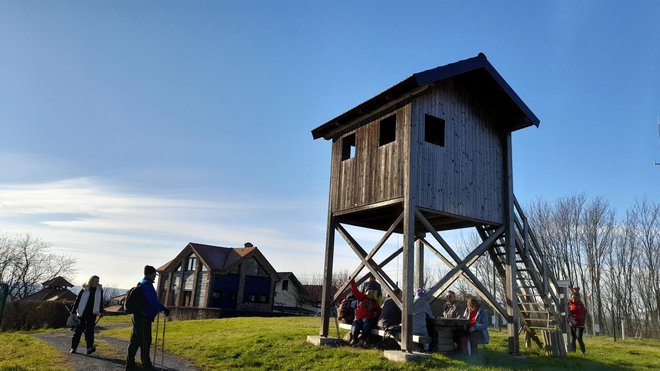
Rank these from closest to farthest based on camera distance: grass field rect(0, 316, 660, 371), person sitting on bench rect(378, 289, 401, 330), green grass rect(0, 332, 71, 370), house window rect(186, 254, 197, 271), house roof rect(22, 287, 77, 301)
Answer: green grass rect(0, 332, 71, 370), grass field rect(0, 316, 660, 371), person sitting on bench rect(378, 289, 401, 330), house window rect(186, 254, 197, 271), house roof rect(22, 287, 77, 301)

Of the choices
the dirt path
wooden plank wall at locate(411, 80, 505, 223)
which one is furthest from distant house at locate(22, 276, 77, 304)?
wooden plank wall at locate(411, 80, 505, 223)

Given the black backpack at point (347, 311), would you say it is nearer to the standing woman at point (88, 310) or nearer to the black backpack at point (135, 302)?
the black backpack at point (135, 302)

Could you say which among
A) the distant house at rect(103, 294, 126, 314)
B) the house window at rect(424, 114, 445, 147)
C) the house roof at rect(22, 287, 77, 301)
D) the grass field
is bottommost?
the distant house at rect(103, 294, 126, 314)

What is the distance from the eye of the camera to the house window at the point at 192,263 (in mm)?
41750

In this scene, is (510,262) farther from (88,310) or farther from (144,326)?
(88,310)

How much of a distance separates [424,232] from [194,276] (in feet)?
100

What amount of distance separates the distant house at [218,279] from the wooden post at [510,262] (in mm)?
29532

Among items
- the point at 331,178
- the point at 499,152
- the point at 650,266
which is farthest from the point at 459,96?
the point at 650,266

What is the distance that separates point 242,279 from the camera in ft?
135

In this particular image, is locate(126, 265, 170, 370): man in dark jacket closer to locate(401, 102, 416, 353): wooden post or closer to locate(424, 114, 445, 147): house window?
locate(401, 102, 416, 353): wooden post

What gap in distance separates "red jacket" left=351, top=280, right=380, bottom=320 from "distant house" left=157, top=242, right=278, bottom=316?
28398mm

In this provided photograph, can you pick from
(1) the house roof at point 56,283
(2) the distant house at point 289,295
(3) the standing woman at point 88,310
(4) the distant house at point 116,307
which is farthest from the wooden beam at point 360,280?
(1) the house roof at point 56,283

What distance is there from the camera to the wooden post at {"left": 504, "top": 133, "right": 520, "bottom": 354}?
1202 centimetres

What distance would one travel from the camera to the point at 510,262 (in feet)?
42.0
